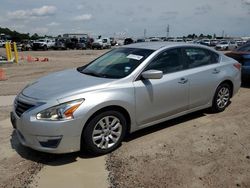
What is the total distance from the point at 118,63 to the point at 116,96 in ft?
3.17

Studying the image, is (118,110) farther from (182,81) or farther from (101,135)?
(182,81)

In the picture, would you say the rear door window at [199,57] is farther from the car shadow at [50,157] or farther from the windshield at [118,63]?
the car shadow at [50,157]

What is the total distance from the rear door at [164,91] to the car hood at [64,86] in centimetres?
60

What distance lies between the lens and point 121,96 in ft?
15.8

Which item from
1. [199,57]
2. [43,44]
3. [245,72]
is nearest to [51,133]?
[199,57]

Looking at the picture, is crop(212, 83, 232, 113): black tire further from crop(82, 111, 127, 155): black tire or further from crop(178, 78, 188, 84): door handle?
crop(82, 111, 127, 155): black tire

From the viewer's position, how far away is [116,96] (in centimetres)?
475

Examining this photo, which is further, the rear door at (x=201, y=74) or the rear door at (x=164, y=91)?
the rear door at (x=201, y=74)

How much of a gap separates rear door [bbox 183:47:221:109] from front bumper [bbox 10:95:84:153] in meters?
2.43

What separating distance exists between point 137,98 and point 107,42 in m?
50.1

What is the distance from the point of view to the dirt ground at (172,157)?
13.3ft

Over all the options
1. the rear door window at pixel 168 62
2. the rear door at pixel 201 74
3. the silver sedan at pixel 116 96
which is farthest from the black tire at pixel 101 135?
the rear door at pixel 201 74

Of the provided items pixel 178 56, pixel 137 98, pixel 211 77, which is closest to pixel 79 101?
pixel 137 98

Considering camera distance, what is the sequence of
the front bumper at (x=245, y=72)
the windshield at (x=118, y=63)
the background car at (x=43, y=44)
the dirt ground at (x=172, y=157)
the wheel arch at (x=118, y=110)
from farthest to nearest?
the background car at (x=43, y=44), the front bumper at (x=245, y=72), the windshield at (x=118, y=63), the wheel arch at (x=118, y=110), the dirt ground at (x=172, y=157)
